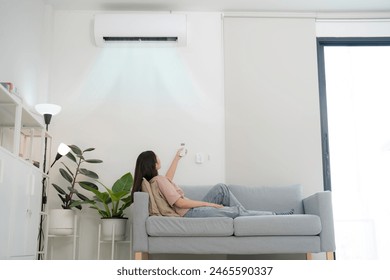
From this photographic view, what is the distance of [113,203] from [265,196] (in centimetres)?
137

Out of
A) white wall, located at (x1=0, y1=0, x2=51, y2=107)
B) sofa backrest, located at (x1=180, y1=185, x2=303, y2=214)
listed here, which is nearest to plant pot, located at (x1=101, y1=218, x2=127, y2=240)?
sofa backrest, located at (x1=180, y1=185, x2=303, y2=214)

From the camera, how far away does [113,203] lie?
477 centimetres

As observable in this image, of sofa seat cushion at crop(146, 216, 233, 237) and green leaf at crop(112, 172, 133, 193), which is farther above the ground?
green leaf at crop(112, 172, 133, 193)

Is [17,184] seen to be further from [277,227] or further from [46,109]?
[277,227]

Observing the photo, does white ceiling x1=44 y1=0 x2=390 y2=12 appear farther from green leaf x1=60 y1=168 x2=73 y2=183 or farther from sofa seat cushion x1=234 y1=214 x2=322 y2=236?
sofa seat cushion x1=234 y1=214 x2=322 y2=236

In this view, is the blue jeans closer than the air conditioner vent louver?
Yes

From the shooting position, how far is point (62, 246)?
5016mm

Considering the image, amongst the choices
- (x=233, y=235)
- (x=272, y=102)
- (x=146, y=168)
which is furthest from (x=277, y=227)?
(x=272, y=102)

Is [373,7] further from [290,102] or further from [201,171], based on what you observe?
[201,171]

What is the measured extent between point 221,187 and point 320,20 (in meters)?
2.25

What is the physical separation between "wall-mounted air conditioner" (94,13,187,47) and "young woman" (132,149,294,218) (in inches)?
59.2

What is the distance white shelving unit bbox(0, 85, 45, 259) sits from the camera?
3461mm

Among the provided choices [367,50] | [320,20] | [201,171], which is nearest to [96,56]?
[201,171]

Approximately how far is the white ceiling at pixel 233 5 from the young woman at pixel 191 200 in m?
1.82
